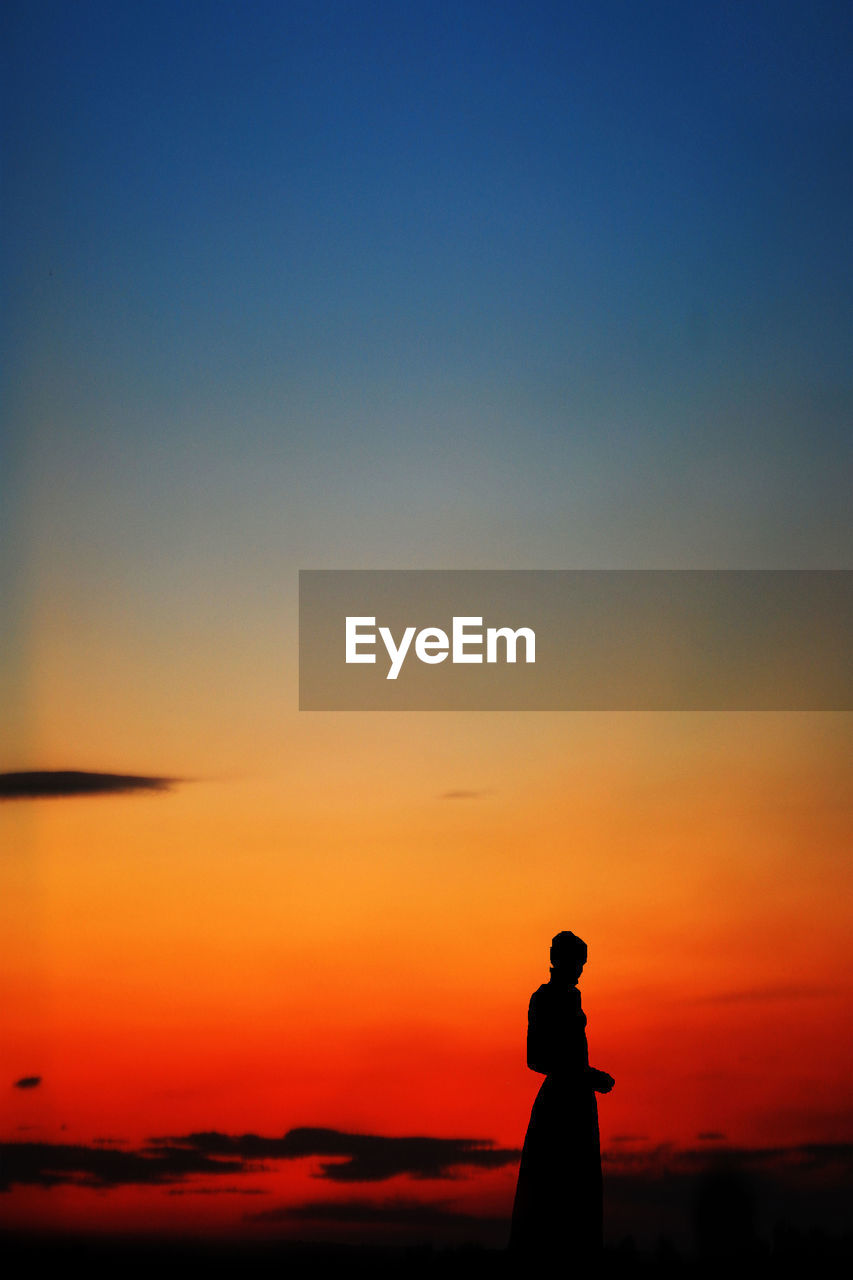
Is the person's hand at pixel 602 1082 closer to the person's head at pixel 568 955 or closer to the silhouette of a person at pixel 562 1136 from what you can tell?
the silhouette of a person at pixel 562 1136

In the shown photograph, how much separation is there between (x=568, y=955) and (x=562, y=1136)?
0.92m

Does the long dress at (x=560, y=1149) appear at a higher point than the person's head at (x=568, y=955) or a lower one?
lower

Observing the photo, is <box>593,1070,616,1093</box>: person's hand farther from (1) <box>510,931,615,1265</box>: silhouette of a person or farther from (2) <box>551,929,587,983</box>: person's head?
(2) <box>551,929,587,983</box>: person's head

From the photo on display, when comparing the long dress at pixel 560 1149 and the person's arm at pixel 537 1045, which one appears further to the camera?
the person's arm at pixel 537 1045

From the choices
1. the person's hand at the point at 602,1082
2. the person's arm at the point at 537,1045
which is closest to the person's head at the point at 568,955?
the person's arm at the point at 537,1045

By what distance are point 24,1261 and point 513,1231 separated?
17.8ft

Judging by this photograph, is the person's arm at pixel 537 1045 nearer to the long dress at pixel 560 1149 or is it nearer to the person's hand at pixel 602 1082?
the long dress at pixel 560 1149

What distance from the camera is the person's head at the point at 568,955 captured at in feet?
22.6

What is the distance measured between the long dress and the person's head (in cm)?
6

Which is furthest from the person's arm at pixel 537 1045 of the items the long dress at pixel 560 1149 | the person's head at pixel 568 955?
the person's head at pixel 568 955

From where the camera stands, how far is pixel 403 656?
10.7m

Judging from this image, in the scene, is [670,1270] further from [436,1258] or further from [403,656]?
[403,656]

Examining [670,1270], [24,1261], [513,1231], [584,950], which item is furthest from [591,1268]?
[24,1261]

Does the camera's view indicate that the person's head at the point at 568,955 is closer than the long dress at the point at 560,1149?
No
